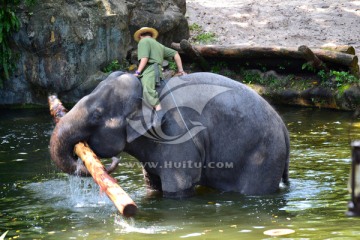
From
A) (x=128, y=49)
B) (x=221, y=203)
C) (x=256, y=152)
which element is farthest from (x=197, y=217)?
(x=128, y=49)

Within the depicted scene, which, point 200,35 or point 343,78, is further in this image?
point 200,35

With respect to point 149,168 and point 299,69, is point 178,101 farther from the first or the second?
point 299,69

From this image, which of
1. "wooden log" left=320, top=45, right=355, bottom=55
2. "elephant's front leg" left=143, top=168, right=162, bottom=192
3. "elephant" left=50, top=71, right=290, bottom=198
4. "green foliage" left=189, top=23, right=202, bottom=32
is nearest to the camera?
"elephant" left=50, top=71, right=290, bottom=198

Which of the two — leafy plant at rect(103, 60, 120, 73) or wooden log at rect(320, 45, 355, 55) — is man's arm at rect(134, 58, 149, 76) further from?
leafy plant at rect(103, 60, 120, 73)

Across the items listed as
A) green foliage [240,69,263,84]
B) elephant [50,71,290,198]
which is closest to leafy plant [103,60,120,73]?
green foliage [240,69,263,84]

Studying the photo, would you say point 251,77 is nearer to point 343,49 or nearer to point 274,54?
point 274,54

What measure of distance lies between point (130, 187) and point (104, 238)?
2394mm

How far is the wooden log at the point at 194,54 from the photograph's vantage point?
671 inches

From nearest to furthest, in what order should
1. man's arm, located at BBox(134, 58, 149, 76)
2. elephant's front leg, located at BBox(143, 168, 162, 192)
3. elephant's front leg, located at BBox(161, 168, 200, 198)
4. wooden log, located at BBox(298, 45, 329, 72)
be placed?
elephant's front leg, located at BBox(161, 168, 200, 198)
man's arm, located at BBox(134, 58, 149, 76)
elephant's front leg, located at BBox(143, 168, 162, 192)
wooden log, located at BBox(298, 45, 329, 72)

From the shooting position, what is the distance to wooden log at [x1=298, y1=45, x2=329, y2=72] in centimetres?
1520

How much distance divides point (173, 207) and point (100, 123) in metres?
1.25

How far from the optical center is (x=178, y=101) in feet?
27.0

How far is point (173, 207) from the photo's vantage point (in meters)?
8.01

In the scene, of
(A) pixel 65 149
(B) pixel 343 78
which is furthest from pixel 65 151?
(B) pixel 343 78
